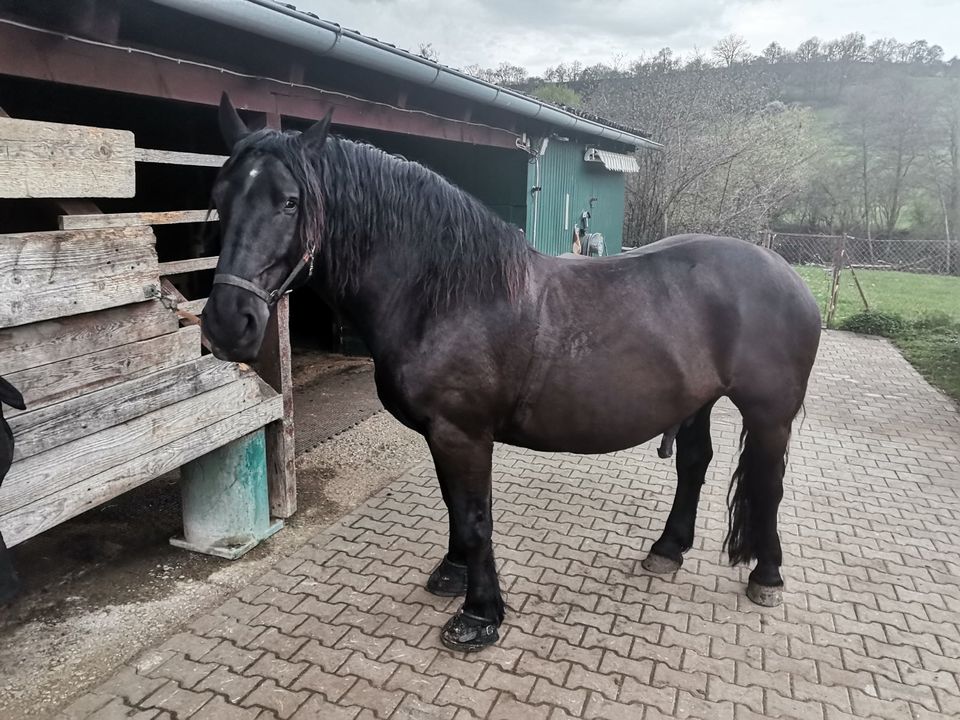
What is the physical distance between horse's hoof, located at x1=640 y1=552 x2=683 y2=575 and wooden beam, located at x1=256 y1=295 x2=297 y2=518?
6.85 feet

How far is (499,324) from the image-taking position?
243cm

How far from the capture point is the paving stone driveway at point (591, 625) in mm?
2295

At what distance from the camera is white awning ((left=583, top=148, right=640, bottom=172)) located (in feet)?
29.4

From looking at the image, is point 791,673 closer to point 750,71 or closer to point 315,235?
point 315,235

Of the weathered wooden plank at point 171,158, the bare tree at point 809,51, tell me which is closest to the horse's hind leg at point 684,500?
the weathered wooden plank at point 171,158

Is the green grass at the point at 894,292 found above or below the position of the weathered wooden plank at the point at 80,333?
below

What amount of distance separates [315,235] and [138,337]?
123cm

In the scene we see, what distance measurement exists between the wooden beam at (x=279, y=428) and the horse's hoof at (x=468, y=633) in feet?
4.84

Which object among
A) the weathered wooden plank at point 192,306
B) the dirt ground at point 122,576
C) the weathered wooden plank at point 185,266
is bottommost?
the dirt ground at point 122,576

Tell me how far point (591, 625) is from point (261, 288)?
2.01 meters

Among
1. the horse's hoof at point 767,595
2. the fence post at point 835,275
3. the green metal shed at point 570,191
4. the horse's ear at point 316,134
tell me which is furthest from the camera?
the fence post at point 835,275

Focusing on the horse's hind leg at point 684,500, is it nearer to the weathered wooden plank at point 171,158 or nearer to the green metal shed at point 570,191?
the weathered wooden plank at point 171,158

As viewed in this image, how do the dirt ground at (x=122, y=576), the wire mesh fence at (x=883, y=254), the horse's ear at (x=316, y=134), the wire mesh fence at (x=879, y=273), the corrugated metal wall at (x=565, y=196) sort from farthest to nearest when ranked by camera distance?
1. the wire mesh fence at (x=883, y=254)
2. the wire mesh fence at (x=879, y=273)
3. the corrugated metal wall at (x=565, y=196)
4. the dirt ground at (x=122, y=576)
5. the horse's ear at (x=316, y=134)

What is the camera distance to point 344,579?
3.10m
